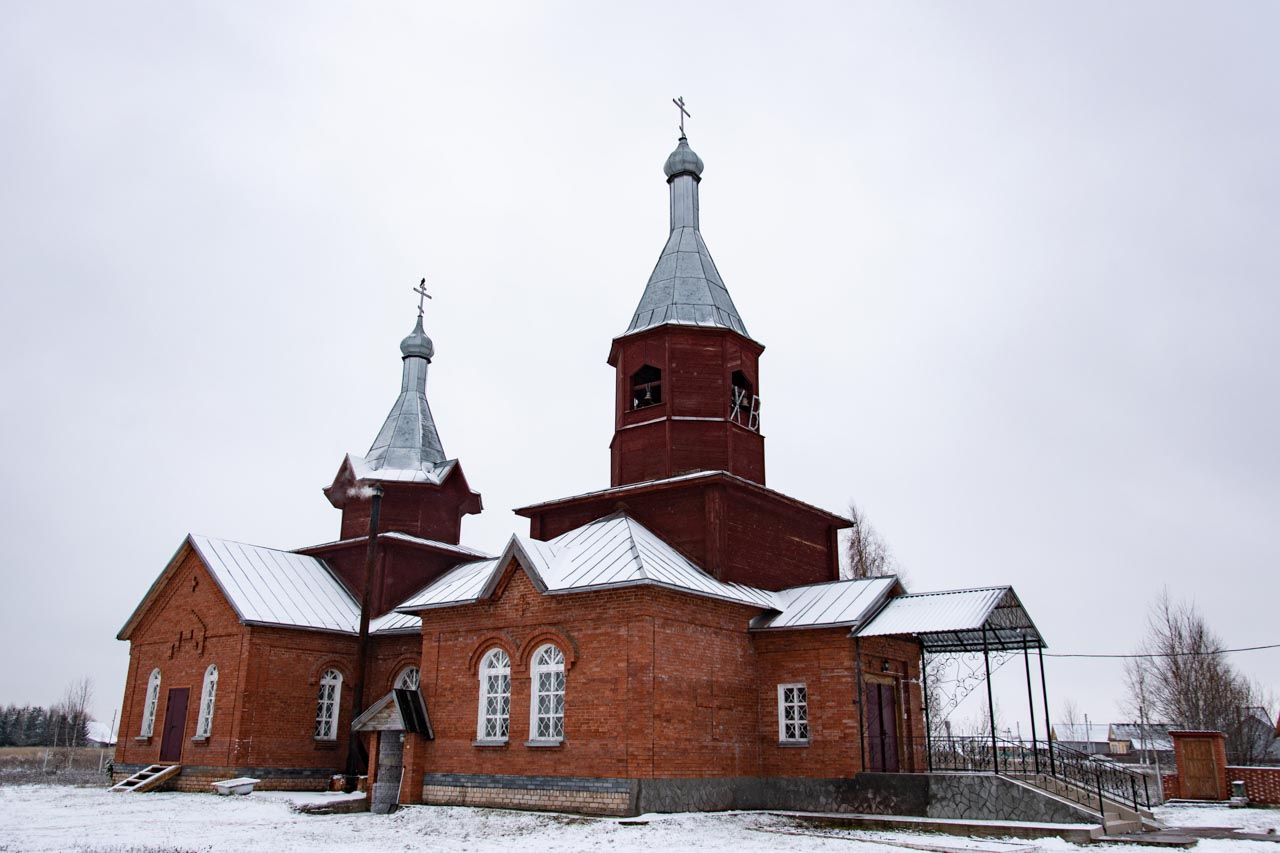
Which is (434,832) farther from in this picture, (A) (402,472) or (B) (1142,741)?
(B) (1142,741)

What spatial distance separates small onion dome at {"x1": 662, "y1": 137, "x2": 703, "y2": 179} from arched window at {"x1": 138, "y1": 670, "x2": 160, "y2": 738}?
16634 millimetres

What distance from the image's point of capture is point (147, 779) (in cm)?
2050

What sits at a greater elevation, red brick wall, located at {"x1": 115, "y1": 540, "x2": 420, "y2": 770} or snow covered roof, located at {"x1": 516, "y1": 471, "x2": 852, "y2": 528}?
snow covered roof, located at {"x1": 516, "y1": 471, "x2": 852, "y2": 528}

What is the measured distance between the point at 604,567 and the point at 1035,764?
7.26m

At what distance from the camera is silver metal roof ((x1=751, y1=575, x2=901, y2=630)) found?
16.9 metres

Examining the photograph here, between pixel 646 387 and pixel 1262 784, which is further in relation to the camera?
pixel 1262 784

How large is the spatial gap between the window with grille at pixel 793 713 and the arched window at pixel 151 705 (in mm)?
14496

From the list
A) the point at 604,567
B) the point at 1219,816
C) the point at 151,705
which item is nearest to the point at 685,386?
the point at 604,567

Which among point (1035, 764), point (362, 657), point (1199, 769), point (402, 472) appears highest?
point (402, 472)

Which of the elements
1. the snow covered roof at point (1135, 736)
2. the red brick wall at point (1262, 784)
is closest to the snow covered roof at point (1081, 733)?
the snow covered roof at point (1135, 736)

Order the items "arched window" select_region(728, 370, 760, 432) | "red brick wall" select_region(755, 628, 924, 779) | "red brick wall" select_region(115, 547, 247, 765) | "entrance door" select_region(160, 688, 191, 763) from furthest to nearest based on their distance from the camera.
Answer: "entrance door" select_region(160, 688, 191, 763) < "red brick wall" select_region(115, 547, 247, 765) < "arched window" select_region(728, 370, 760, 432) < "red brick wall" select_region(755, 628, 924, 779)

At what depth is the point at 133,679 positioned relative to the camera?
23328 mm

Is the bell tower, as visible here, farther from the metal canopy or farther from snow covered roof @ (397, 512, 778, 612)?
the metal canopy

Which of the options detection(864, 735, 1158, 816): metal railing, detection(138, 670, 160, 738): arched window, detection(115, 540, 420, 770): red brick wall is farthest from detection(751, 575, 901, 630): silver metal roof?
detection(138, 670, 160, 738): arched window
